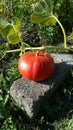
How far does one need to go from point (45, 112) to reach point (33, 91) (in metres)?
0.24

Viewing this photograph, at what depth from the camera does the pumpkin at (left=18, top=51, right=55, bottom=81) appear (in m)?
3.45

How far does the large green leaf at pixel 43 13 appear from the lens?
3582mm

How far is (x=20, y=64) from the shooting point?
11.7 feet

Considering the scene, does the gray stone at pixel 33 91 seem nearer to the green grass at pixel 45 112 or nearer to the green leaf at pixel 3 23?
the green grass at pixel 45 112

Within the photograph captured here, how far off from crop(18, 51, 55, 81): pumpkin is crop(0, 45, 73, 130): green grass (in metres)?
0.26

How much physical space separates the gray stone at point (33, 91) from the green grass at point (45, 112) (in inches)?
2.9

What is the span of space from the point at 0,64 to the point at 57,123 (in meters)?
0.99

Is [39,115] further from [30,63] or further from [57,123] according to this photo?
[30,63]

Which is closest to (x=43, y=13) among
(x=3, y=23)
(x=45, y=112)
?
(x=3, y=23)

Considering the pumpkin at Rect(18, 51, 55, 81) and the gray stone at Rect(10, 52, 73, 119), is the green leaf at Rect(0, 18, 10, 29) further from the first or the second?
the gray stone at Rect(10, 52, 73, 119)

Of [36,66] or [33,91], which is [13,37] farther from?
[33,91]

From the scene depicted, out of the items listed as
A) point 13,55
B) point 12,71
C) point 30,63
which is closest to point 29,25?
point 13,55

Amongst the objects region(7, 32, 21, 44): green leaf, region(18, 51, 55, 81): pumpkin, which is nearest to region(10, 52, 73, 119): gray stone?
region(18, 51, 55, 81): pumpkin

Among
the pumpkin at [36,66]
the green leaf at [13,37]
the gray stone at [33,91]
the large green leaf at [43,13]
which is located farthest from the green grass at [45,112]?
the large green leaf at [43,13]
